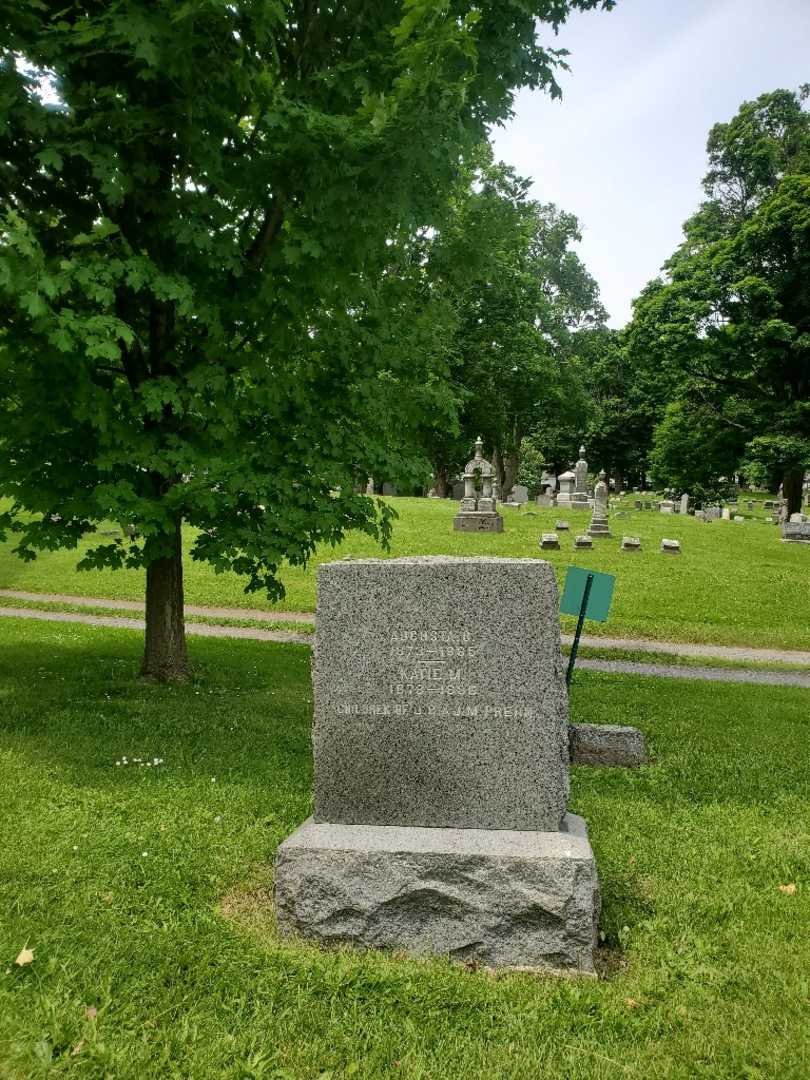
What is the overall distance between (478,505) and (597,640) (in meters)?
15.1

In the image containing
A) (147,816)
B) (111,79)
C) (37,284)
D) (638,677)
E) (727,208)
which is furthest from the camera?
(727,208)

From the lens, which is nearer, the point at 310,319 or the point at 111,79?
the point at 111,79

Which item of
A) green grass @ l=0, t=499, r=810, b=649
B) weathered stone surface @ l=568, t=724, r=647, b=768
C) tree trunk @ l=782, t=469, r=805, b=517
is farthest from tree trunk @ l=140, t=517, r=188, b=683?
tree trunk @ l=782, t=469, r=805, b=517

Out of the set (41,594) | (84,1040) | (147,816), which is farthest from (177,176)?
(41,594)

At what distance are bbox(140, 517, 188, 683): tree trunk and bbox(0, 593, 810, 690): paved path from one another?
6.32ft

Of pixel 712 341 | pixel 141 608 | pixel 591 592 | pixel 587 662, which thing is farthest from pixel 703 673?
pixel 712 341

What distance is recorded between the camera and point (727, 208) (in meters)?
41.0

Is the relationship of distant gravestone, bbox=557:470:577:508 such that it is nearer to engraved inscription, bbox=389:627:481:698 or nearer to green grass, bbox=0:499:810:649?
green grass, bbox=0:499:810:649

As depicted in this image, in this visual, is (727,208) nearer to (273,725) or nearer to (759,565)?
(759,565)

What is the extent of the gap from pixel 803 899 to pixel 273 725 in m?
4.91

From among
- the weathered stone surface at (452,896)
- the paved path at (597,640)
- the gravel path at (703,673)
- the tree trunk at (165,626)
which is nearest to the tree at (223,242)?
the tree trunk at (165,626)

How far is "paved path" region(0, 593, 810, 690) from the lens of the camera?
1177 centimetres

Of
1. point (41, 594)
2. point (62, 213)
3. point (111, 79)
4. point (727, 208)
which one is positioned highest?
point (727, 208)

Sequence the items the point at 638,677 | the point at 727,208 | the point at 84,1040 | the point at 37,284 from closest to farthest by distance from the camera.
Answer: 1. the point at 84,1040
2. the point at 37,284
3. the point at 638,677
4. the point at 727,208
